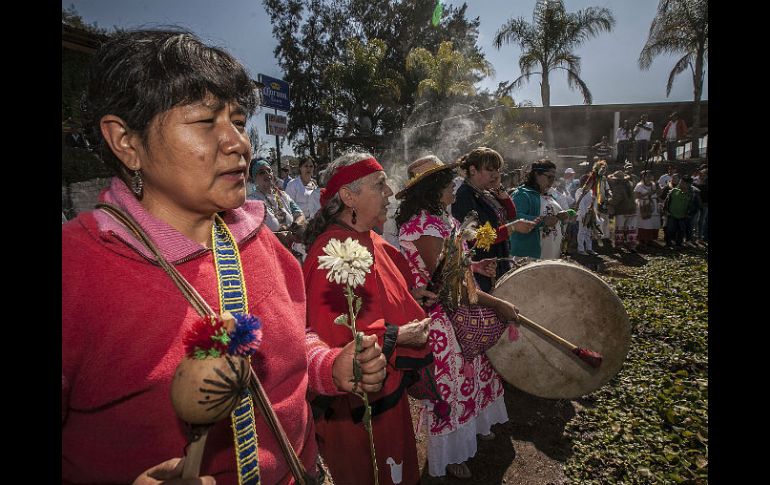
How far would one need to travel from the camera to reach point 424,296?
338 cm

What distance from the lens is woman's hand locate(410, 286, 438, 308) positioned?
3.36 metres

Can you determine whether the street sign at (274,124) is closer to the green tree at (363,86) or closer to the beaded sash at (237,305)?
the beaded sash at (237,305)

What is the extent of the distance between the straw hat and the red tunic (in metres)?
1.22

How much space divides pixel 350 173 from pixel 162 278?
5.69ft

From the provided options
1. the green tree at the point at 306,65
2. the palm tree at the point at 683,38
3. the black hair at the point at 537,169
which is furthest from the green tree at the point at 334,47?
the black hair at the point at 537,169

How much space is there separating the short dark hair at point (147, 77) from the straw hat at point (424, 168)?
2.54 m

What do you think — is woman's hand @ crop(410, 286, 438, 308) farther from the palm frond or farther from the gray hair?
the palm frond

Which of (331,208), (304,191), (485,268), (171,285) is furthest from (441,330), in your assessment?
(304,191)

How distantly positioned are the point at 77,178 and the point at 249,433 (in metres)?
15.7

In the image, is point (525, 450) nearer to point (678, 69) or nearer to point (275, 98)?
point (275, 98)

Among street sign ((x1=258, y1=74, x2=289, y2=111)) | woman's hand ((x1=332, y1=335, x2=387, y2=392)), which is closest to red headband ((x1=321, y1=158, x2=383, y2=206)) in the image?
woman's hand ((x1=332, y1=335, x2=387, y2=392))
